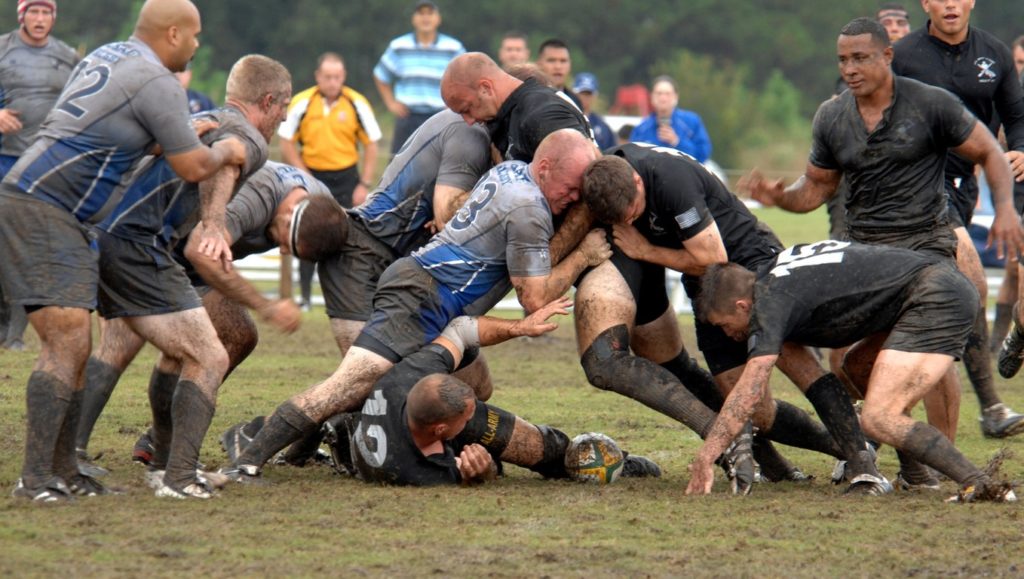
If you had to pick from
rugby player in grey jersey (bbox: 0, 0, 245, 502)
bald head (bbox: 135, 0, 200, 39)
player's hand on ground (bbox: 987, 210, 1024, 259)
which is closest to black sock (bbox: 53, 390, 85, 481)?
rugby player in grey jersey (bbox: 0, 0, 245, 502)

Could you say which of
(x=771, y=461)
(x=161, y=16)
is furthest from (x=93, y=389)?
(x=771, y=461)

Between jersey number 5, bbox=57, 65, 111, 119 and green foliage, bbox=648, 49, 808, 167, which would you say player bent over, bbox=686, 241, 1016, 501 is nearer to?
jersey number 5, bbox=57, 65, 111, 119

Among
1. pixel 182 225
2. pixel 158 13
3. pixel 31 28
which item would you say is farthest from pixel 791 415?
pixel 31 28

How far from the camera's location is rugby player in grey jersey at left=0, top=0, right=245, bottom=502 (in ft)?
19.2

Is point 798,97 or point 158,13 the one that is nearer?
point 158,13

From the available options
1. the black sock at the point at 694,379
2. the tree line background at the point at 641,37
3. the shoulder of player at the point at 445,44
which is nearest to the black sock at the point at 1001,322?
the black sock at the point at 694,379

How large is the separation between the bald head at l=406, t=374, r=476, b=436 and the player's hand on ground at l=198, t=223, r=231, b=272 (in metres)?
1.00

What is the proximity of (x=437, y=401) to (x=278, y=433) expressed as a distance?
855mm

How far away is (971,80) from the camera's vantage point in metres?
8.16

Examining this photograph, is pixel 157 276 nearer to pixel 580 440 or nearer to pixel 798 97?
pixel 580 440

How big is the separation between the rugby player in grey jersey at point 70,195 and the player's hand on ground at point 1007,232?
12.3 ft

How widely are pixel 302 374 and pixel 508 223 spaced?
13.3 ft

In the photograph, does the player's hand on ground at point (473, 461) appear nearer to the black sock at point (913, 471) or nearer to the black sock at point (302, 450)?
the black sock at point (302, 450)

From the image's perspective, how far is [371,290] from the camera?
758 centimetres
